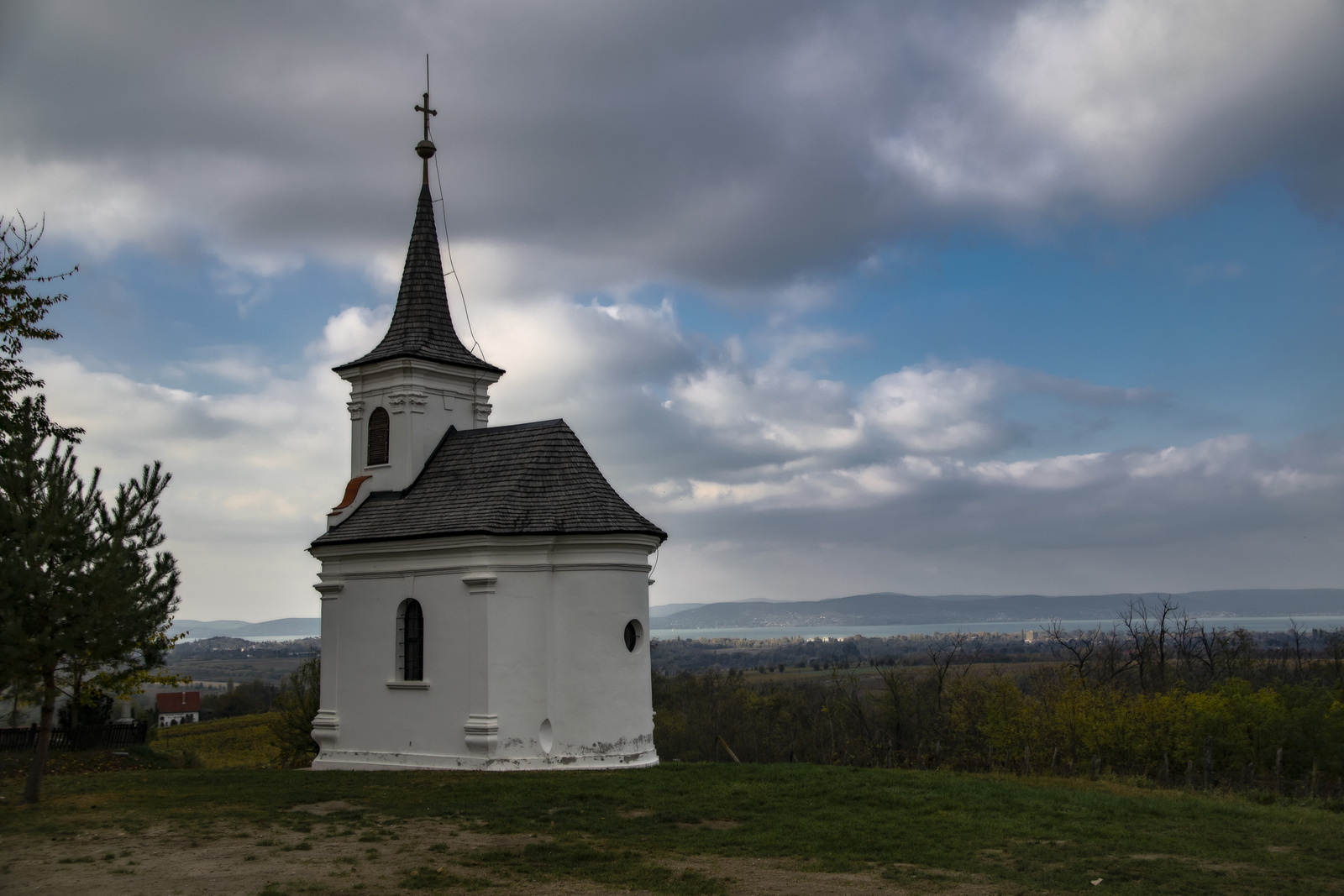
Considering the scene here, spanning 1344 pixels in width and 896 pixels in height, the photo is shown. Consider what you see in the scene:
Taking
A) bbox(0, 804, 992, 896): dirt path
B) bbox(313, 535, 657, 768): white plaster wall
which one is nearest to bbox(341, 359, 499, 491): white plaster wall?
bbox(313, 535, 657, 768): white plaster wall

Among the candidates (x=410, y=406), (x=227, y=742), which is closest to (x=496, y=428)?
(x=410, y=406)

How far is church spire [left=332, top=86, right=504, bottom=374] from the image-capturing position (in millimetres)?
26047

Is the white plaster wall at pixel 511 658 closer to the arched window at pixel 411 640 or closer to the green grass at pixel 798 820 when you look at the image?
the arched window at pixel 411 640

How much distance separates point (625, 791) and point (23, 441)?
11.7m

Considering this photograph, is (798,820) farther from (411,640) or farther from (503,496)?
(411,640)

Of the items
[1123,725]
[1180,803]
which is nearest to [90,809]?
[1180,803]

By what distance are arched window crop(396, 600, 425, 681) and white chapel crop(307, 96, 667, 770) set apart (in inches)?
1.4

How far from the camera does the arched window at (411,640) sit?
22.7 m

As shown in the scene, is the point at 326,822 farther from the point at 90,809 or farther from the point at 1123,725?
the point at 1123,725

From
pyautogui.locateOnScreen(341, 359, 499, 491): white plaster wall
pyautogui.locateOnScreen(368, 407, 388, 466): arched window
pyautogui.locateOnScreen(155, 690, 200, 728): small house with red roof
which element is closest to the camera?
pyautogui.locateOnScreen(341, 359, 499, 491): white plaster wall

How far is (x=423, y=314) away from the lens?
26.8m

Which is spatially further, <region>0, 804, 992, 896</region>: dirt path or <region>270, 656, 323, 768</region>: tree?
<region>270, 656, 323, 768</region>: tree

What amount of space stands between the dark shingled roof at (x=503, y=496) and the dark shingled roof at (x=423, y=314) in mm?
2524

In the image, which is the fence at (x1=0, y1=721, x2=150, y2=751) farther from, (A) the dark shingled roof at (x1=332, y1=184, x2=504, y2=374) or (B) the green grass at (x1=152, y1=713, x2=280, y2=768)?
(A) the dark shingled roof at (x1=332, y1=184, x2=504, y2=374)
